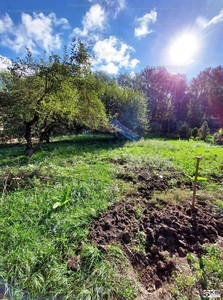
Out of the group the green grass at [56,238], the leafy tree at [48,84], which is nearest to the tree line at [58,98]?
the leafy tree at [48,84]

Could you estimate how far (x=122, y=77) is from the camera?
23.6 metres

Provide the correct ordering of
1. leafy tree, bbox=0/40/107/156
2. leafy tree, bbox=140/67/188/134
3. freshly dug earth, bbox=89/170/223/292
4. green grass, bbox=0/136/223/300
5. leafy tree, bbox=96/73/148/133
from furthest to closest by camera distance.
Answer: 1. leafy tree, bbox=140/67/188/134
2. leafy tree, bbox=96/73/148/133
3. leafy tree, bbox=0/40/107/156
4. freshly dug earth, bbox=89/170/223/292
5. green grass, bbox=0/136/223/300

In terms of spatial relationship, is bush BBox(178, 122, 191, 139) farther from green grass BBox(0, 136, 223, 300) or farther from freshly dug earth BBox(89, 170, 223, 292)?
freshly dug earth BBox(89, 170, 223, 292)

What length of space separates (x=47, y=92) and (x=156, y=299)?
19.5 feet

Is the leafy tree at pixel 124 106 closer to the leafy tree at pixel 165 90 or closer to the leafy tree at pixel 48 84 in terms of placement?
the leafy tree at pixel 48 84

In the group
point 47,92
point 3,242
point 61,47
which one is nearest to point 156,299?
point 3,242

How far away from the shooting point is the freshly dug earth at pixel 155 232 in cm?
156

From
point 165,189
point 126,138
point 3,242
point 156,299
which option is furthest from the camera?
Answer: point 126,138

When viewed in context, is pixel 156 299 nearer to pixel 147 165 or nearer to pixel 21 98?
pixel 147 165

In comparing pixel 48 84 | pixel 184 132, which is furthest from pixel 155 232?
→ pixel 184 132

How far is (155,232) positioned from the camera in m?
1.94

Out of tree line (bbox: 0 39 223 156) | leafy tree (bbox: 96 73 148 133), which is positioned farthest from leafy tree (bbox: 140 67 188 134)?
tree line (bbox: 0 39 223 156)

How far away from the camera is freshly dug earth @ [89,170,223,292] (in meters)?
1.56

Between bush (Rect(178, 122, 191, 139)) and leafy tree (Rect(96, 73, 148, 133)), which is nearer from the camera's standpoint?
leafy tree (Rect(96, 73, 148, 133))
